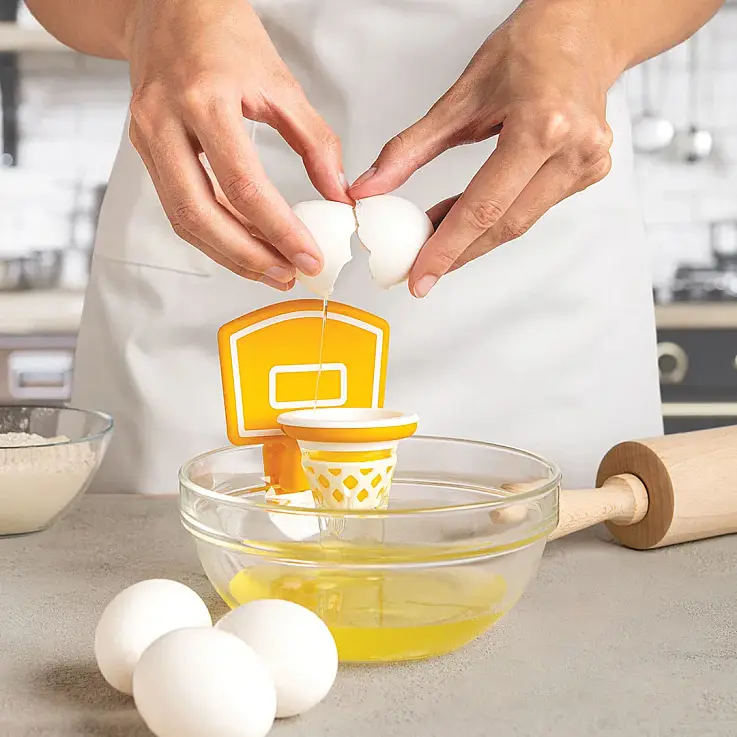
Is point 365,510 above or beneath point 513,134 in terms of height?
beneath

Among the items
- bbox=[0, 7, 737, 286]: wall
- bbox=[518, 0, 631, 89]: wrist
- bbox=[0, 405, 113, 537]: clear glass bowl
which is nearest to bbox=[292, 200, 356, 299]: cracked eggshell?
bbox=[518, 0, 631, 89]: wrist

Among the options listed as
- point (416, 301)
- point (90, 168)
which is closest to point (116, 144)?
point (90, 168)

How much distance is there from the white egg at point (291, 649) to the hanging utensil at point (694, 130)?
2393mm

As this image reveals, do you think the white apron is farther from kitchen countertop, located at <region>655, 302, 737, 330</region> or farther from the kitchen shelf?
the kitchen shelf

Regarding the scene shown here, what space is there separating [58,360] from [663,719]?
213 cm

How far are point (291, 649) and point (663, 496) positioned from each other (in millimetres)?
472

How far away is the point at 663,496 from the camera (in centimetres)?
89

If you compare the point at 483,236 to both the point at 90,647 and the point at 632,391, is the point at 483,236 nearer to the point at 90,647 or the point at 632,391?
the point at 90,647

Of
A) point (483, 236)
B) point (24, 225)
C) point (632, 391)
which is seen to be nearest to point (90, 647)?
point (483, 236)

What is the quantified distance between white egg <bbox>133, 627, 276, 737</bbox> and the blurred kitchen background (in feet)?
6.79

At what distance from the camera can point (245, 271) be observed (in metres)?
0.80

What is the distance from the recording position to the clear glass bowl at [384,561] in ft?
2.03

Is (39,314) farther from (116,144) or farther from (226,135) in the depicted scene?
(226,135)

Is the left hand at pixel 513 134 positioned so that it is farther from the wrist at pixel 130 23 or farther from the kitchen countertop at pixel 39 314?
the kitchen countertop at pixel 39 314
